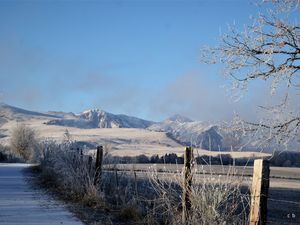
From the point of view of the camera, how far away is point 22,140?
284 feet

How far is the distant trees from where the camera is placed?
8574cm

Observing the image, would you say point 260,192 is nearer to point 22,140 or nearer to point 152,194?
point 152,194

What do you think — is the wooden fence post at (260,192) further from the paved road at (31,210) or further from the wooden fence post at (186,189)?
the paved road at (31,210)

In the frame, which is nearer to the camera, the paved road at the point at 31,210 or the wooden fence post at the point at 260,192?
the wooden fence post at the point at 260,192

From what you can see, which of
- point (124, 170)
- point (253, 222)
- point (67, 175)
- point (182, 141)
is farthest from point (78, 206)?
point (182, 141)

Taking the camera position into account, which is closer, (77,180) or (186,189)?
(186,189)

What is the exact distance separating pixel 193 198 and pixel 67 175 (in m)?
11.7

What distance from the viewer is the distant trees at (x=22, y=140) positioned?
85738 millimetres

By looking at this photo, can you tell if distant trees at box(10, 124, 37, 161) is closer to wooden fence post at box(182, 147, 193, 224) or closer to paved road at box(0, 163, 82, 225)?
paved road at box(0, 163, 82, 225)

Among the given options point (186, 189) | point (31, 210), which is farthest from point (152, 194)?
point (186, 189)

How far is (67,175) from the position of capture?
71.3ft

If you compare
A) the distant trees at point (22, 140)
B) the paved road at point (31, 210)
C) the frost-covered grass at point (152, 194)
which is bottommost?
the paved road at point (31, 210)

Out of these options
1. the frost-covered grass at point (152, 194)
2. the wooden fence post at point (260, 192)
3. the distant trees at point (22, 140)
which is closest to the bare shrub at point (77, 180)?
the frost-covered grass at point (152, 194)

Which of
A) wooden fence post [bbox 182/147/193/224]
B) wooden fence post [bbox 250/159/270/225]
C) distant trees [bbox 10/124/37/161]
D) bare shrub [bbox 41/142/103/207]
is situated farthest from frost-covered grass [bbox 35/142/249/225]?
distant trees [bbox 10/124/37/161]
